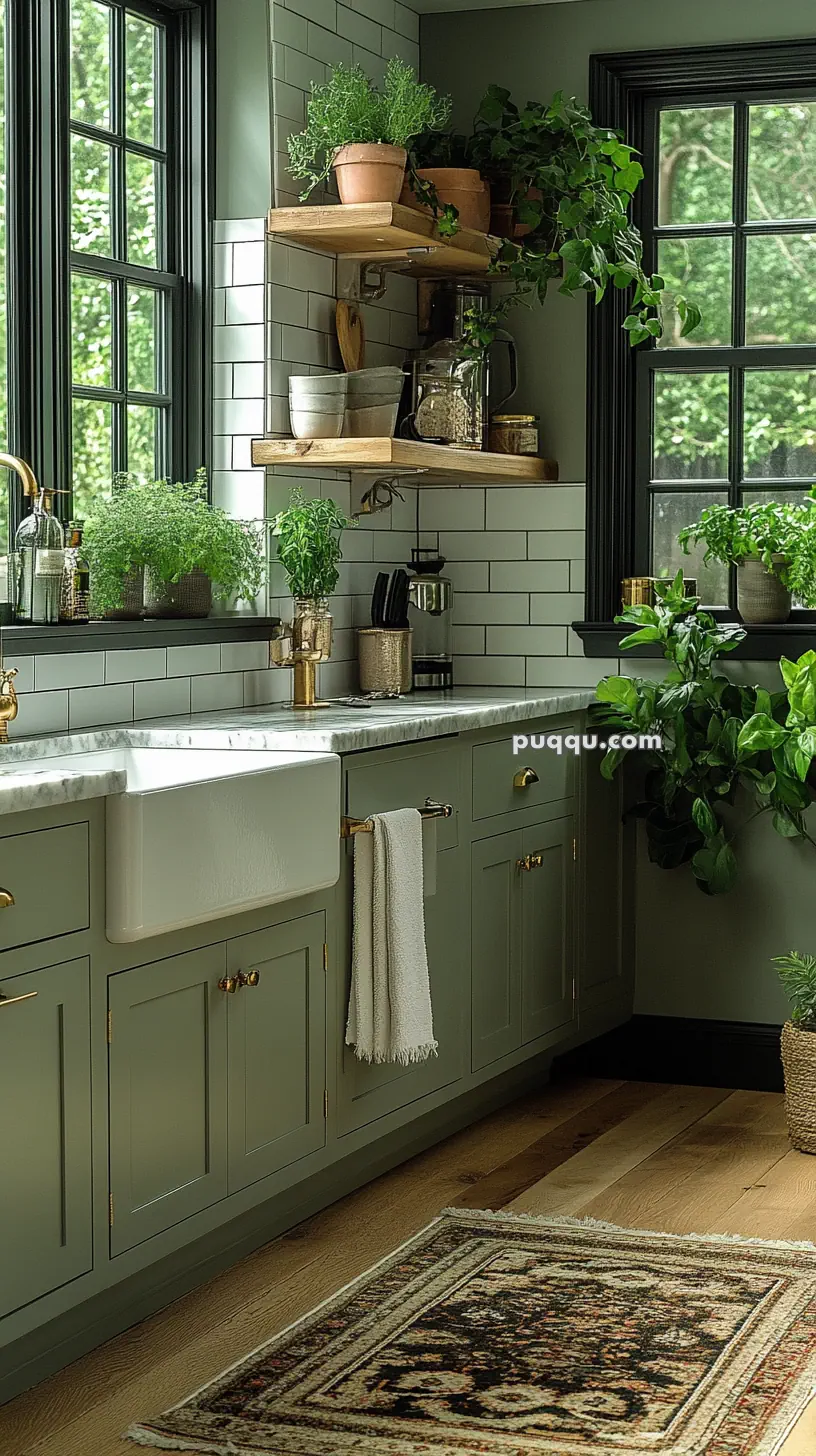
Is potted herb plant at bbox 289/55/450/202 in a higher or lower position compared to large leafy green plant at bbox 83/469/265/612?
higher

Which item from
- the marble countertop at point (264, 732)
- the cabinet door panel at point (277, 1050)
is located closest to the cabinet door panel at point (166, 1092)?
the cabinet door panel at point (277, 1050)

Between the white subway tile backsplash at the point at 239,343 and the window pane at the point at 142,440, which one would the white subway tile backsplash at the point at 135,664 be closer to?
the window pane at the point at 142,440

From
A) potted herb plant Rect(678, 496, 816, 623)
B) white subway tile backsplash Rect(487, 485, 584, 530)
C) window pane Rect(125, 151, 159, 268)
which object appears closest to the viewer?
window pane Rect(125, 151, 159, 268)

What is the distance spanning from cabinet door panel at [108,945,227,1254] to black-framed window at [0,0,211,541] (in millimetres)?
1143

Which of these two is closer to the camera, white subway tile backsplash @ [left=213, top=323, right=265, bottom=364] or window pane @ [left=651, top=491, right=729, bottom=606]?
white subway tile backsplash @ [left=213, top=323, right=265, bottom=364]

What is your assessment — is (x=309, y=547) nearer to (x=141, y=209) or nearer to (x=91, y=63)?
(x=141, y=209)

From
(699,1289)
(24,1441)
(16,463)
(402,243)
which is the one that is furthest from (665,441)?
(24,1441)

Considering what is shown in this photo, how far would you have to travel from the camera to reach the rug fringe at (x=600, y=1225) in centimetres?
361

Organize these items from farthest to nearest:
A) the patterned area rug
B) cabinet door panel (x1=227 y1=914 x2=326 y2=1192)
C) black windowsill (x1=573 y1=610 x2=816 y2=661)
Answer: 1. black windowsill (x1=573 y1=610 x2=816 y2=661)
2. cabinet door panel (x1=227 y1=914 x2=326 y2=1192)
3. the patterned area rug

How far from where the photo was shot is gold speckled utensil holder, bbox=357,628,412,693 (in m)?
4.62

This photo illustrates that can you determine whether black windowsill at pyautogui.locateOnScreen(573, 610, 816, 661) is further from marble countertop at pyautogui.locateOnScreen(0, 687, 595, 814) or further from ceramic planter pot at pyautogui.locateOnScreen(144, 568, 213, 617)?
ceramic planter pot at pyautogui.locateOnScreen(144, 568, 213, 617)

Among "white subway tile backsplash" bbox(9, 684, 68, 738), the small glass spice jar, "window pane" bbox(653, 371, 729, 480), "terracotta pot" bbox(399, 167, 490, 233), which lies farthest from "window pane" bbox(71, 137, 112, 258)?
"window pane" bbox(653, 371, 729, 480)

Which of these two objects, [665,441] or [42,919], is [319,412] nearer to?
[665,441]

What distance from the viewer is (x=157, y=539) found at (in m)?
3.91
